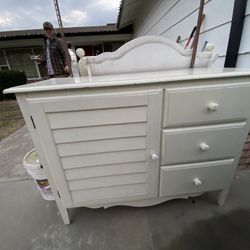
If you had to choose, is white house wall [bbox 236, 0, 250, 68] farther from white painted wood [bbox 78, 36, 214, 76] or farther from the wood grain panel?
the wood grain panel

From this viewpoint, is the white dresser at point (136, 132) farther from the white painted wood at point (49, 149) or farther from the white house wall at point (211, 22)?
the white house wall at point (211, 22)

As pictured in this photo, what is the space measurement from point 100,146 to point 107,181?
261mm

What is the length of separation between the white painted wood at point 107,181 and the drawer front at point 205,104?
384 mm

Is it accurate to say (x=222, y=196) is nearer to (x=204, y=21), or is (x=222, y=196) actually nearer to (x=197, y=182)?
(x=197, y=182)

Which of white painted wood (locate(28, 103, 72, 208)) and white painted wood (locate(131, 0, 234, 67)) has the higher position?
white painted wood (locate(131, 0, 234, 67))

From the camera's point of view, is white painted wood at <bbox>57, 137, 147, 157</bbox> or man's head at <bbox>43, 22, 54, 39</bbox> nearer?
white painted wood at <bbox>57, 137, 147, 157</bbox>

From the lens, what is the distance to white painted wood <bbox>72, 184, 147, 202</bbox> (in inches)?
37.2

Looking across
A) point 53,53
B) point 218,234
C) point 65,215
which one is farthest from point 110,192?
point 53,53

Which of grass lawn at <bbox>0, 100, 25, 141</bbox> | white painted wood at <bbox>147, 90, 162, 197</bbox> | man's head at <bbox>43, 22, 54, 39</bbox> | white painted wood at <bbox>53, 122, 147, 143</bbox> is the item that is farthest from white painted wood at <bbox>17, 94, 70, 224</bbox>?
grass lawn at <bbox>0, 100, 25, 141</bbox>

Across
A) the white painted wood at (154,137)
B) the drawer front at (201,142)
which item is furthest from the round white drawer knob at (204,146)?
the white painted wood at (154,137)

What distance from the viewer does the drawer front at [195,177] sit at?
934mm

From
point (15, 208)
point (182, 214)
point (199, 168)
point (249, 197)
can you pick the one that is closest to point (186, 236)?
point (182, 214)

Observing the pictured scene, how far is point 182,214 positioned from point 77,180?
31.8 inches

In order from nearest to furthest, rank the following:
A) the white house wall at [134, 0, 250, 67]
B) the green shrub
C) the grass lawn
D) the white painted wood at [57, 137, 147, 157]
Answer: the white painted wood at [57, 137, 147, 157] → the white house wall at [134, 0, 250, 67] → the grass lawn → the green shrub
